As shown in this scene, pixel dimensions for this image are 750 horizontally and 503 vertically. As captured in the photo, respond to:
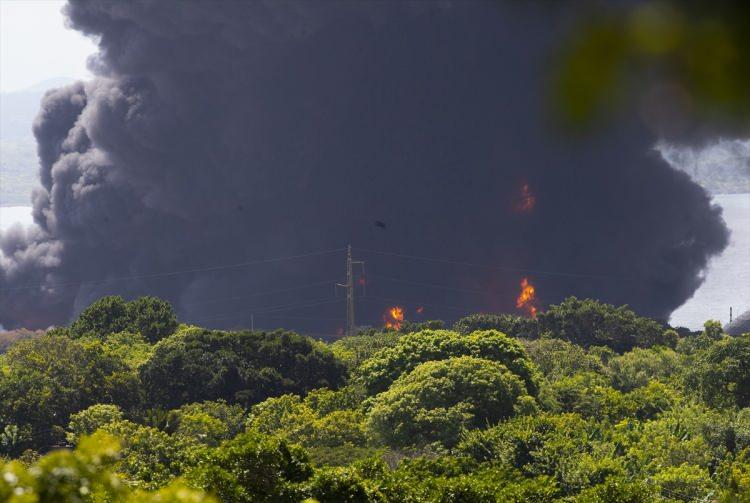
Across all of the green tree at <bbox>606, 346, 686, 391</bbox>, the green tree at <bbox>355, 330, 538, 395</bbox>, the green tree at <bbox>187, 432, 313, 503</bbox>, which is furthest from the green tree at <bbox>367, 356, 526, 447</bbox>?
the green tree at <bbox>187, 432, 313, 503</bbox>

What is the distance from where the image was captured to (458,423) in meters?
64.0

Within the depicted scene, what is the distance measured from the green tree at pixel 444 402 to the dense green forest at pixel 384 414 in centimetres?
12

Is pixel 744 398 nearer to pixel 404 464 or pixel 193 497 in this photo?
pixel 404 464

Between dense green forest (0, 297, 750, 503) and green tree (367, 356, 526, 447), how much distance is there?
0.41 feet

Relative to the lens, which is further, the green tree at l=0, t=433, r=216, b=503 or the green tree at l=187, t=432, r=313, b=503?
the green tree at l=187, t=432, r=313, b=503

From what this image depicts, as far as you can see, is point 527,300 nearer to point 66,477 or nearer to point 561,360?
point 561,360

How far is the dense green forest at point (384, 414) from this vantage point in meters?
42.5

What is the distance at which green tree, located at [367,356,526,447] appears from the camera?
64.3m

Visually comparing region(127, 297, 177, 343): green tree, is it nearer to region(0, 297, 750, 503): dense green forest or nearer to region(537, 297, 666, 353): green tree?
region(0, 297, 750, 503): dense green forest

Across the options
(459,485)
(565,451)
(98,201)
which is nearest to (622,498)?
(459,485)

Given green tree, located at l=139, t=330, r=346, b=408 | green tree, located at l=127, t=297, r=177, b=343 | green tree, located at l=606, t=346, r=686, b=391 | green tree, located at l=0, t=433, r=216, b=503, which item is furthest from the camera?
green tree, located at l=127, t=297, r=177, b=343

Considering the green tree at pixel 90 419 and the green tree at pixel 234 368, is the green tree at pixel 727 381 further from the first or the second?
the green tree at pixel 90 419

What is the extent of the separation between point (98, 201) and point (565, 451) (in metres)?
145

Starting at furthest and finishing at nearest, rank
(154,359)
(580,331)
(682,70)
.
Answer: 1. (580,331)
2. (154,359)
3. (682,70)
